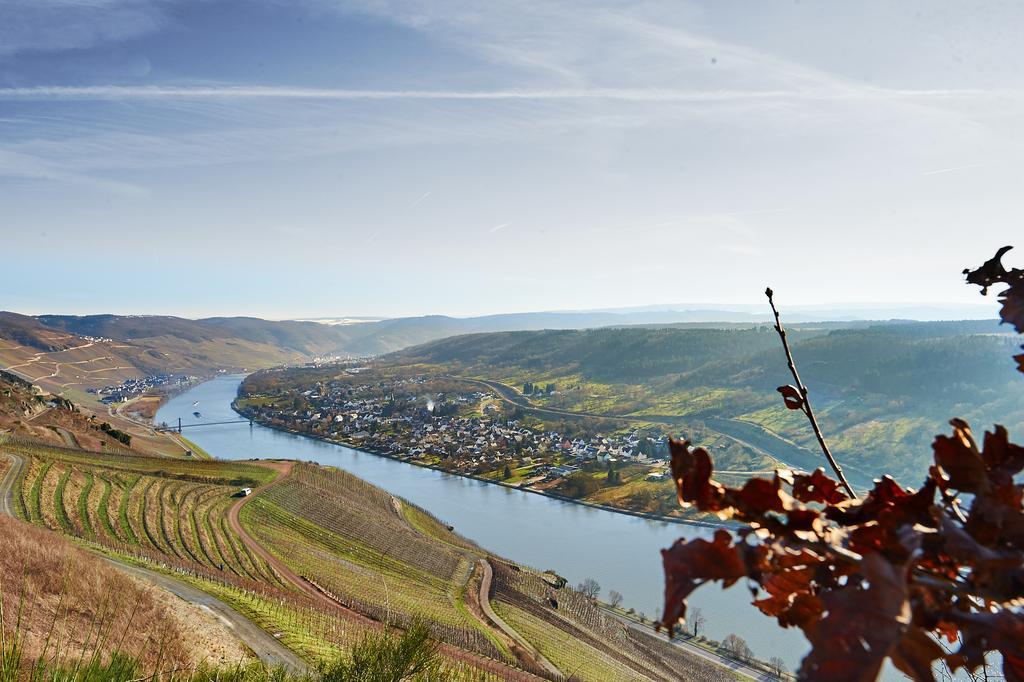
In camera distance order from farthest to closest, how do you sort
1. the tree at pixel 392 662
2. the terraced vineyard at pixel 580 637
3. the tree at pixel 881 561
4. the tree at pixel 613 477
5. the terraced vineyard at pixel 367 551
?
the tree at pixel 613 477 < the terraced vineyard at pixel 367 551 < the terraced vineyard at pixel 580 637 < the tree at pixel 392 662 < the tree at pixel 881 561

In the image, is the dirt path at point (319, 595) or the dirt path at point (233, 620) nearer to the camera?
the dirt path at point (233, 620)

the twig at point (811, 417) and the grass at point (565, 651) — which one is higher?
the twig at point (811, 417)

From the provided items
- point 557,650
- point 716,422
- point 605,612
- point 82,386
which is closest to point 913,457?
point 716,422

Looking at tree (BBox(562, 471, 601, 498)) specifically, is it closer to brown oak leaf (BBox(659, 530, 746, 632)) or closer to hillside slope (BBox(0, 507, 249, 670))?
hillside slope (BBox(0, 507, 249, 670))

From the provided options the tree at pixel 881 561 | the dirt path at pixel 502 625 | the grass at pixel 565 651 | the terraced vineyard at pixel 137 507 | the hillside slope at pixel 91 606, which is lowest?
the grass at pixel 565 651

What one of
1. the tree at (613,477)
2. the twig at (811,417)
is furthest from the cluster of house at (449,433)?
the twig at (811,417)

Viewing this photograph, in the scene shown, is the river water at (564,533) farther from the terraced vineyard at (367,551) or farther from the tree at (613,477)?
the tree at (613,477)

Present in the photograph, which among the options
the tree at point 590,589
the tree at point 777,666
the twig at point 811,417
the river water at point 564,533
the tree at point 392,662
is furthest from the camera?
the tree at point 590,589

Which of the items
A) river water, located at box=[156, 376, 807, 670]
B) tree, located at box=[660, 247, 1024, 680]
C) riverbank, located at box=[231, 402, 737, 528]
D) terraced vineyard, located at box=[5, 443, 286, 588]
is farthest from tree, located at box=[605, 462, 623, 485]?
tree, located at box=[660, 247, 1024, 680]
